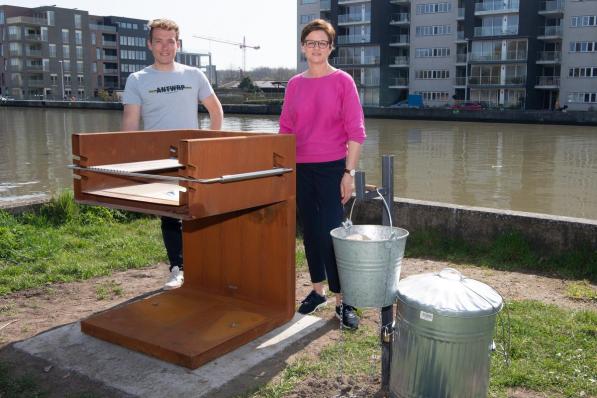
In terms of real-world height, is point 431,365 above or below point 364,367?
above

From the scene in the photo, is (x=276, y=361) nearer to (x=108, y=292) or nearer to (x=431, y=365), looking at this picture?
(x=431, y=365)

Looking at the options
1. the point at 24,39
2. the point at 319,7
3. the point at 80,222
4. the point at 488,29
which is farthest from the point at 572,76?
the point at 24,39

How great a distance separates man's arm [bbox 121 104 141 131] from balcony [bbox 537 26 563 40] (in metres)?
63.0

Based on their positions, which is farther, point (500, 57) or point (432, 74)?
point (432, 74)

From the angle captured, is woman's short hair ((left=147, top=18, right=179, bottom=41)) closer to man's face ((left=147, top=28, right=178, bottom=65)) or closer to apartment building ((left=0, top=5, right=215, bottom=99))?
man's face ((left=147, top=28, right=178, bottom=65))

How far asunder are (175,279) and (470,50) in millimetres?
64309

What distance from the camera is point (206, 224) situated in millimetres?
4520

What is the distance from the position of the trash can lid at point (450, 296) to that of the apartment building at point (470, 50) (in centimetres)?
6038

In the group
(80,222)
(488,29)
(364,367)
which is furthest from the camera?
(488,29)

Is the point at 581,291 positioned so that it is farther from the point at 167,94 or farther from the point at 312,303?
the point at 167,94

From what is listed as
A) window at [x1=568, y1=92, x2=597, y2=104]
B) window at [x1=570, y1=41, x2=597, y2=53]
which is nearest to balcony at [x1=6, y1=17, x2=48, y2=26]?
window at [x1=570, y1=41, x2=597, y2=53]

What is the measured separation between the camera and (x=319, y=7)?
7600 centimetres

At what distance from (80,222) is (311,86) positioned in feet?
13.4

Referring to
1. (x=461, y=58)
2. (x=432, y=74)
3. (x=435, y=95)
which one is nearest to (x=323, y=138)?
(x=461, y=58)
